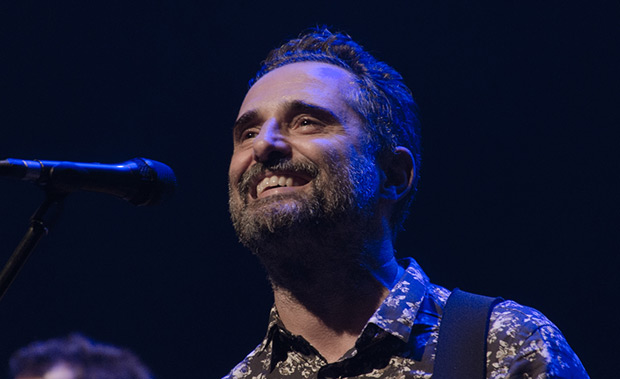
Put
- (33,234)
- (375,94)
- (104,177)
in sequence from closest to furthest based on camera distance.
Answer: (33,234) → (104,177) → (375,94)

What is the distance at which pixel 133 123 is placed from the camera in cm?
466

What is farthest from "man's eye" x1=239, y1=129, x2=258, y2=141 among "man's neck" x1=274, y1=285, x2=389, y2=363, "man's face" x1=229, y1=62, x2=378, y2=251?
"man's neck" x1=274, y1=285, x2=389, y2=363

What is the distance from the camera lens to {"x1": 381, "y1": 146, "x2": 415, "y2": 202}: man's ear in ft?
8.59

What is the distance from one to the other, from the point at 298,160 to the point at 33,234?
3.06 ft

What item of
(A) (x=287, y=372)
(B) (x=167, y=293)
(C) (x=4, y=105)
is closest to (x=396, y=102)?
(A) (x=287, y=372)

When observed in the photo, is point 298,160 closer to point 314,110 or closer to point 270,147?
point 270,147

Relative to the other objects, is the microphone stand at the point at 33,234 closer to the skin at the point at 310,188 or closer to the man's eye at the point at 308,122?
the skin at the point at 310,188

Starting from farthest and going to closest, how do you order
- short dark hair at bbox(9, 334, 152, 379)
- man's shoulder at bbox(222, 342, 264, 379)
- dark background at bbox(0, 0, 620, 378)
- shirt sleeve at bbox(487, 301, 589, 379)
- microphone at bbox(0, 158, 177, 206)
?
dark background at bbox(0, 0, 620, 378) → short dark hair at bbox(9, 334, 152, 379) → man's shoulder at bbox(222, 342, 264, 379) → shirt sleeve at bbox(487, 301, 589, 379) → microphone at bbox(0, 158, 177, 206)

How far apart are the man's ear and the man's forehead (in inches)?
11.9

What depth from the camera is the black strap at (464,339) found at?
78.1 inches

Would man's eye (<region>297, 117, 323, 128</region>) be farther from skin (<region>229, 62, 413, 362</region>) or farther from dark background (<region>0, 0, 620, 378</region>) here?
dark background (<region>0, 0, 620, 378</region>)

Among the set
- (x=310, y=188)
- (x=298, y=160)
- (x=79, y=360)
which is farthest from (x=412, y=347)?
(x=79, y=360)

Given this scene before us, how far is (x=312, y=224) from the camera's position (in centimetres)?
229

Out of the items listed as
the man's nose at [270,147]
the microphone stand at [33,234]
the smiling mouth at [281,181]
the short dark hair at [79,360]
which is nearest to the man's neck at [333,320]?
the smiling mouth at [281,181]
